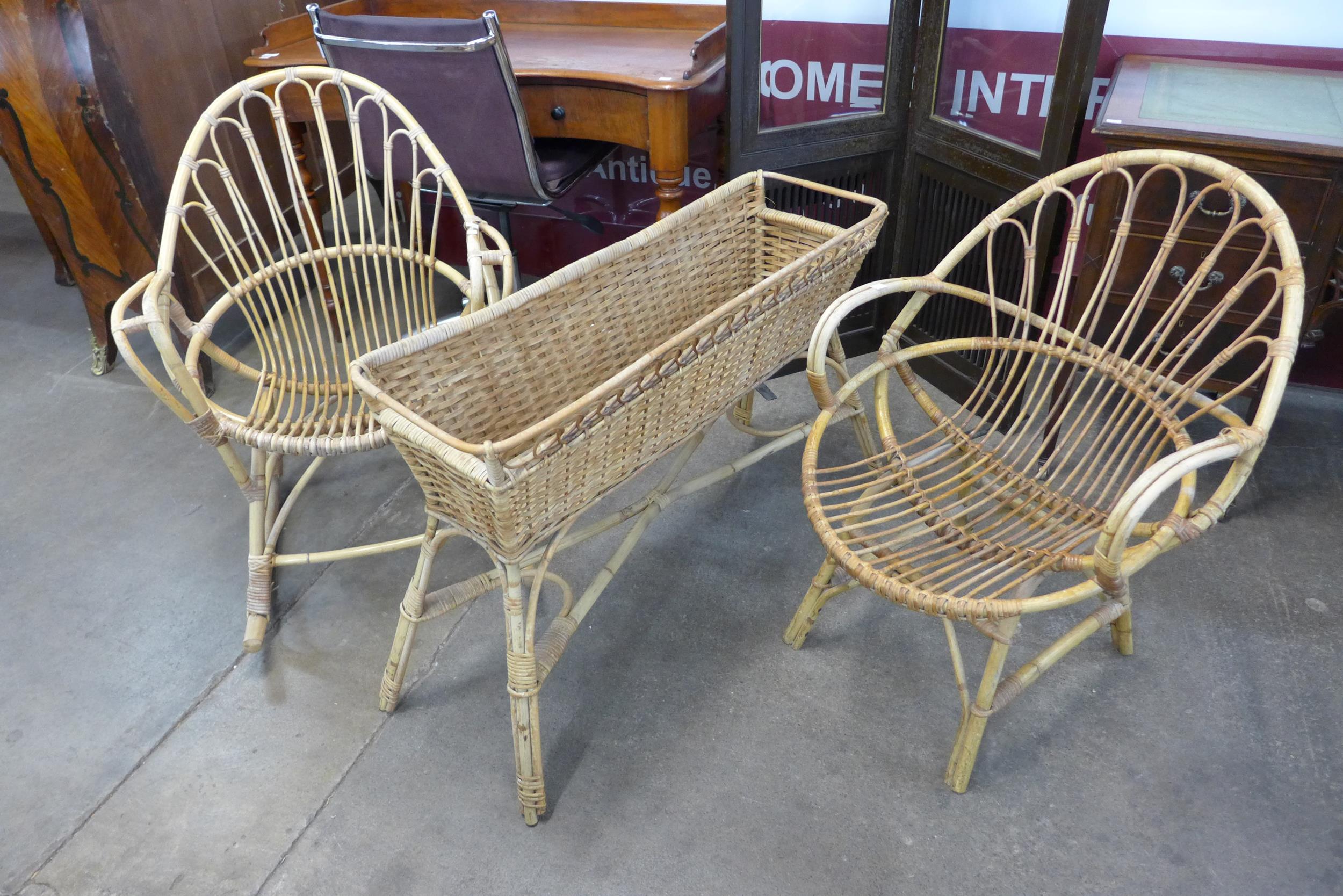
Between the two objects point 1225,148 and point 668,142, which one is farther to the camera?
point 668,142

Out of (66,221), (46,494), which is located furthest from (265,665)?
(66,221)

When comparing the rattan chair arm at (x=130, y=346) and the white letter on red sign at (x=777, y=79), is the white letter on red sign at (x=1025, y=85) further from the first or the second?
the rattan chair arm at (x=130, y=346)

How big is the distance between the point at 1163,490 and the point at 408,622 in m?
1.24

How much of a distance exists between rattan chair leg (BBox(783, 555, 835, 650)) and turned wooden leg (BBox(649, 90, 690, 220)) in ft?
3.11

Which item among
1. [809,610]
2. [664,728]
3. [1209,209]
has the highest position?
[1209,209]

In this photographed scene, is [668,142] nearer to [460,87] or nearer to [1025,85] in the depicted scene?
[460,87]

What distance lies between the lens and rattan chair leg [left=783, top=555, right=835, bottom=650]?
180cm

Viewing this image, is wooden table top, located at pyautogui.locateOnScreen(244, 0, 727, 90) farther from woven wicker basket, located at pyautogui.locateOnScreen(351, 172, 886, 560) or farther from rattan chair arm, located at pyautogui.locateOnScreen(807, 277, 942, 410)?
rattan chair arm, located at pyautogui.locateOnScreen(807, 277, 942, 410)

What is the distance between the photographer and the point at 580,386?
1741 millimetres

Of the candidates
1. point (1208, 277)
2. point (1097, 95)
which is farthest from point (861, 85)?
point (1208, 277)

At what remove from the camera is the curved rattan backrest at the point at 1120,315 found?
1508 millimetres

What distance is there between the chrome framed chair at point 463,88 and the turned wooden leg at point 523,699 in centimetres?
121

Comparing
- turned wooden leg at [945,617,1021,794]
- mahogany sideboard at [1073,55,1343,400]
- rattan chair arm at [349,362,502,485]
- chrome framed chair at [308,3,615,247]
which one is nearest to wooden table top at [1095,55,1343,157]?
mahogany sideboard at [1073,55,1343,400]

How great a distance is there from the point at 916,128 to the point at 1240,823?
162 centimetres
